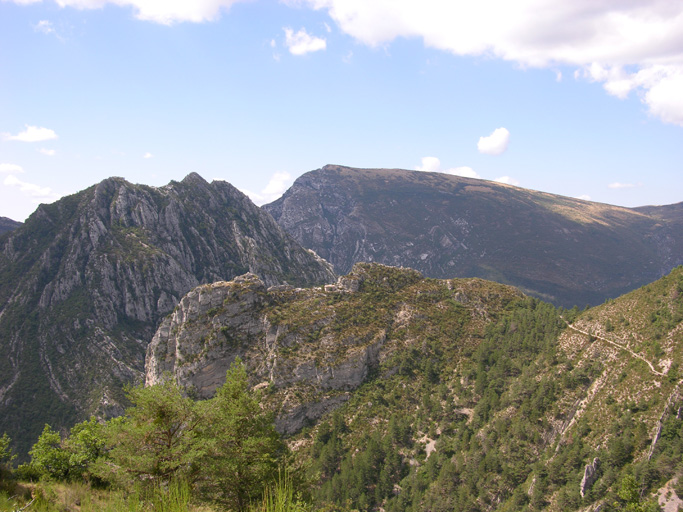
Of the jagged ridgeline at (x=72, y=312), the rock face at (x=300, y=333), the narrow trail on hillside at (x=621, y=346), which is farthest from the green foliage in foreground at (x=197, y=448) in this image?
the jagged ridgeline at (x=72, y=312)

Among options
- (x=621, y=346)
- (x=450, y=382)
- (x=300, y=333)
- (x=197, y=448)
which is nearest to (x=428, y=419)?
(x=450, y=382)

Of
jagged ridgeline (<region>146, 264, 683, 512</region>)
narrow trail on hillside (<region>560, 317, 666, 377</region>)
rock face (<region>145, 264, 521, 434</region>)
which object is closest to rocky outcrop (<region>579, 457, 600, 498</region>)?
jagged ridgeline (<region>146, 264, 683, 512</region>)

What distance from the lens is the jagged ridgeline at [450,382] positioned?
169 feet

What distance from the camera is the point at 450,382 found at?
81312mm

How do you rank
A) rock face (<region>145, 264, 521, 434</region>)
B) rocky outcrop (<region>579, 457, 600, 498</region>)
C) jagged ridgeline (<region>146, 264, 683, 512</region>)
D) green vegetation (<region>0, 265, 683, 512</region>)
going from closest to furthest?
green vegetation (<region>0, 265, 683, 512</region>) < rocky outcrop (<region>579, 457, 600, 498</region>) < jagged ridgeline (<region>146, 264, 683, 512</region>) < rock face (<region>145, 264, 521, 434</region>)

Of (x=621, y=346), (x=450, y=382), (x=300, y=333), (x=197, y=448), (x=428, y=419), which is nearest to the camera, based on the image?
(x=197, y=448)

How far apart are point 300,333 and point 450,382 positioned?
38.6 meters

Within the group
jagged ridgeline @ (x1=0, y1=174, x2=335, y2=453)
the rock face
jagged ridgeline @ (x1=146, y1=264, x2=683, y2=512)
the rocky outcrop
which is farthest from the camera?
jagged ridgeline @ (x1=0, y1=174, x2=335, y2=453)

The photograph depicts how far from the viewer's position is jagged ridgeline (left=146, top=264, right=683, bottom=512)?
51.6 meters

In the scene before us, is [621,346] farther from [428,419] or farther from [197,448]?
[197,448]

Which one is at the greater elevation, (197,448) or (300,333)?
(197,448)

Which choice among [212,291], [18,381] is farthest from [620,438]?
[18,381]

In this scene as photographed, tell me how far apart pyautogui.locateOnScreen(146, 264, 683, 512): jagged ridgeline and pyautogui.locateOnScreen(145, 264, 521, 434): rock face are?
37 centimetres

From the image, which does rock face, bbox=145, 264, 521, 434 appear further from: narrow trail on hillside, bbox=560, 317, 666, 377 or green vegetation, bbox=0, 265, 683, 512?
narrow trail on hillside, bbox=560, 317, 666, 377
